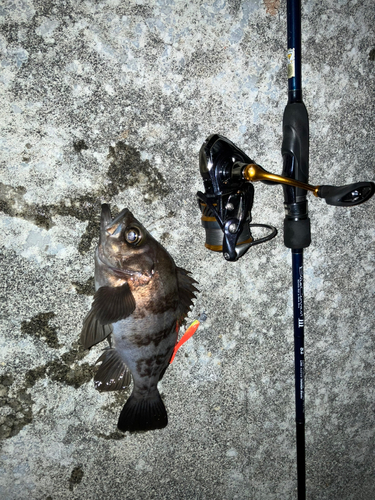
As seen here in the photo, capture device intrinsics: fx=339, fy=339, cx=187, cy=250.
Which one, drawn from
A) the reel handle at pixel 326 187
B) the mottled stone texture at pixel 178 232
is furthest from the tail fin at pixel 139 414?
the reel handle at pixel 326 187

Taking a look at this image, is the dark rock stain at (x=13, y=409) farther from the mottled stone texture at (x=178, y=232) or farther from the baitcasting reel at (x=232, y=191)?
the baitcasting reel at (x=232, y=191)

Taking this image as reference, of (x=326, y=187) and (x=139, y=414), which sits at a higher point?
(x=326, y=187)

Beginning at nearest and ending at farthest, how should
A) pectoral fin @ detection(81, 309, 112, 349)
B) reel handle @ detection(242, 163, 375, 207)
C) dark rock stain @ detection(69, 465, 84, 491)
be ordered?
reel handle @ detection(242, 163, 375, 207) < pectoral fin @ detection(81, 309, 112, 349) < dark rock stain @ detection(69, 465, 84, 491)

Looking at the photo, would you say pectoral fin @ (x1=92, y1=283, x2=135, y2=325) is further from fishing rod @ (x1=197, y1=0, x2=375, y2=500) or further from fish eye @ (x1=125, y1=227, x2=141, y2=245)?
fishing rod @ (x1=197, y1=0, x2=375, y2=500)

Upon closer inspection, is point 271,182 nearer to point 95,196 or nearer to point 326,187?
point 326,187

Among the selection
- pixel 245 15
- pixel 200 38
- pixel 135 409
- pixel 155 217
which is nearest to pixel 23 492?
pixel 135 409

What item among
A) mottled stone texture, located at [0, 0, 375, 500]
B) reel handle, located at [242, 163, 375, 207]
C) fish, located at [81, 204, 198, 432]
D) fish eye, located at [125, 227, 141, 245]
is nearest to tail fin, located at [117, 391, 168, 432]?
fish, located at [81, 204, 198, 432]

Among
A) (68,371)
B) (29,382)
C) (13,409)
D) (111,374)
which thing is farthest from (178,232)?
(13,409)

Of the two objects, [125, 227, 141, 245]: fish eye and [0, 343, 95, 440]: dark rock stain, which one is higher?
[125, 227, 141, 245]: fish eye
